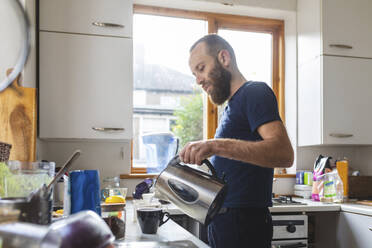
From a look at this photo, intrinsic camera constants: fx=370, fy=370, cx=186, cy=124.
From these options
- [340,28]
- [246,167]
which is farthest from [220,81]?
[340,28]

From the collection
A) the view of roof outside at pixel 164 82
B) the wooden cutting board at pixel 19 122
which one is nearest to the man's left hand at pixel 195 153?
the wooden cutting board at pixel 19 122

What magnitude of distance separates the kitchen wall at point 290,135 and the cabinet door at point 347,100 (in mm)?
316

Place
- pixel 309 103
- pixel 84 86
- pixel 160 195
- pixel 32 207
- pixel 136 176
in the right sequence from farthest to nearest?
pixel 309 103
pixel 136 176
pixel 84 86
pixel 160 195
pixel 32 207

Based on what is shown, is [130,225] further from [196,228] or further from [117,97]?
[117,97]

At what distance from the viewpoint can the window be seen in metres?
2.67

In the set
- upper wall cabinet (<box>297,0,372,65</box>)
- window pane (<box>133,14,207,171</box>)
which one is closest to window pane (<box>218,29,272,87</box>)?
window pane (<box>133,14,207,171</box>)

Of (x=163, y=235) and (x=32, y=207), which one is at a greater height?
(x=32, y=207)

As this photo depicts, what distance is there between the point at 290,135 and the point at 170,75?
1.01 meters

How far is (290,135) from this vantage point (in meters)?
2.79

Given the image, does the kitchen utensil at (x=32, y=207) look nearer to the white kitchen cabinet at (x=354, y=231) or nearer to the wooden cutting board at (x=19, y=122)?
the wooden cutting board at (x=19, y=122)

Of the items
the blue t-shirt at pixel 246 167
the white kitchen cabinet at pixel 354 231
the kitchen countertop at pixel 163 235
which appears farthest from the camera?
the white kitchen cabinet at pixel 354 231

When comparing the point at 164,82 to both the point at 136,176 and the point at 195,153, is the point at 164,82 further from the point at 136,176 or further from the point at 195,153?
the point at 195,153

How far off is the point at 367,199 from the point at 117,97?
1.74 m

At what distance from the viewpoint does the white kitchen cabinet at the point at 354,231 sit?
1.94 metres
